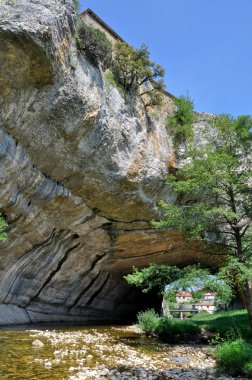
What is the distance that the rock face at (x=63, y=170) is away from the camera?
11.9 metres

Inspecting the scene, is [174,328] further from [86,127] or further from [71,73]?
[71,73]

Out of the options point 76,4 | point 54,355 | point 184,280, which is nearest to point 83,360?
point 54,355

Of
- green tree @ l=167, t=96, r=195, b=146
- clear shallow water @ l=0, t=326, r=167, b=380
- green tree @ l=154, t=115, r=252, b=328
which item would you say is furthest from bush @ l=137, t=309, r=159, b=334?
green tree @ l=167, t=96, r=195, b=146

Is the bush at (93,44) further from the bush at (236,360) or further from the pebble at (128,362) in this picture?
the bush at (236,360)

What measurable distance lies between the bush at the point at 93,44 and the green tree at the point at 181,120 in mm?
5818

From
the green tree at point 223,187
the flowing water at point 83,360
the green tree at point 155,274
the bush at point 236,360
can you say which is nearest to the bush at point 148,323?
the flowing water at point 83,360

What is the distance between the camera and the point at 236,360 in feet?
25.9

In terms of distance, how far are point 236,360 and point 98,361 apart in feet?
10.5

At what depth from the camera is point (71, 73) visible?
1316 cm

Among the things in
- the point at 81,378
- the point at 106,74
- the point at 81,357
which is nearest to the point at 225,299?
the point at 81,357

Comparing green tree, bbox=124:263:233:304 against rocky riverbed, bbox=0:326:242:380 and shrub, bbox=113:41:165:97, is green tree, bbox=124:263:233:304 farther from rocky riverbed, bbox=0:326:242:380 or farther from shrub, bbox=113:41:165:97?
shrub, bbox=113:41:165:97

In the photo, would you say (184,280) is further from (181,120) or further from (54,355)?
(181,120)

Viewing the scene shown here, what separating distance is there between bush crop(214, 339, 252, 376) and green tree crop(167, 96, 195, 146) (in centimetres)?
1263

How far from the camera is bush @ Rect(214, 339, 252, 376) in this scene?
25.1ft
